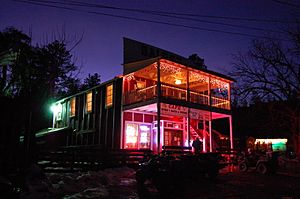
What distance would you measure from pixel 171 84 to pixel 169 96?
2.88 m

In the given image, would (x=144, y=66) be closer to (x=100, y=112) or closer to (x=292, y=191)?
(x=100, y=112)

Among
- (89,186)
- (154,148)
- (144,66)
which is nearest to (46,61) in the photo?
(144,66)

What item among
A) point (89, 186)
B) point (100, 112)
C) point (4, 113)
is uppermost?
point (100, 112)

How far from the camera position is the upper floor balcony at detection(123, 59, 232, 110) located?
1753 centimetres

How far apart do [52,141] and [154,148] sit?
10.3 meters

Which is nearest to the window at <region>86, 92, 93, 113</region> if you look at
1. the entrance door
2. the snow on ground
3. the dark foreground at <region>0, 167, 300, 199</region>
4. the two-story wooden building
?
the two-story wooden building

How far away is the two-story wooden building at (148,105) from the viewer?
17.9 metres

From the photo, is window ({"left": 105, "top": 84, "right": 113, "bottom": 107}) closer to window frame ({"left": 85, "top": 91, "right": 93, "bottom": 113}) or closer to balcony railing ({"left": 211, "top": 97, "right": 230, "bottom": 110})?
window frame ({"left": 85, "top": 91, "right": 93, "bottom": 113})

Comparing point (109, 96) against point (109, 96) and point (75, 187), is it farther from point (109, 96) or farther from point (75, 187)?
point (75, 187)

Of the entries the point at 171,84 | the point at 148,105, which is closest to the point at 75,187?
the point at 148,105

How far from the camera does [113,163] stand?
14750mm

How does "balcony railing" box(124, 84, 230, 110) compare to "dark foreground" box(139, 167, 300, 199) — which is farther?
"balcony railing" box(124, 84, 230, 110)

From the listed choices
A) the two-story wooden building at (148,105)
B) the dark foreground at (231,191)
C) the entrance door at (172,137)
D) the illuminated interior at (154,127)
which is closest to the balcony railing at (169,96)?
the two-story wooden building at (148,105)

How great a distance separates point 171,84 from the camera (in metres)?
20.5
